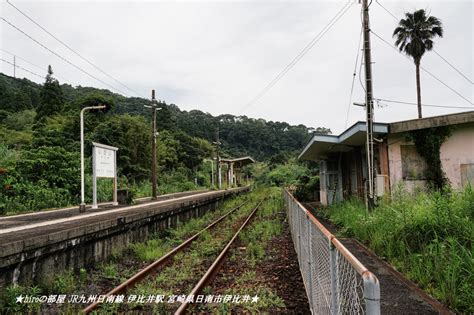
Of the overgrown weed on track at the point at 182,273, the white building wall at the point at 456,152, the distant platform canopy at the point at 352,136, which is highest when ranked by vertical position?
the distant platform canopy at the point at 352,136

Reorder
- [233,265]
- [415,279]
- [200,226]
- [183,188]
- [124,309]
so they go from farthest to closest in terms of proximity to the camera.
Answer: [183,188]
[200,226]
[233,265]
[415,279]
[124,309]

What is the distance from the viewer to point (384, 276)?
5.10m

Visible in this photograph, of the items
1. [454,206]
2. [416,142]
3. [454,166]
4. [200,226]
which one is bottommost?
[200,226]

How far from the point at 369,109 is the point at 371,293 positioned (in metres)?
8.54

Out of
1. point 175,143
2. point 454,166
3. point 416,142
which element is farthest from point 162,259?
point 175,143

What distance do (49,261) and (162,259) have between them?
7.16 ft

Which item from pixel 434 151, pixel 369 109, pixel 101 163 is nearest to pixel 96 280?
pixel 101 163

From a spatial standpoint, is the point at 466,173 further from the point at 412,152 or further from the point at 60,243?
the point at 60,243

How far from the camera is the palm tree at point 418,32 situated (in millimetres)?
26759

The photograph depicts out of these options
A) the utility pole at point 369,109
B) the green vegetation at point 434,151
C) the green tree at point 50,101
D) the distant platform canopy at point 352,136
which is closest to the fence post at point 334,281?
the utility pole at point 369,109

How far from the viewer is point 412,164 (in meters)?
10.1

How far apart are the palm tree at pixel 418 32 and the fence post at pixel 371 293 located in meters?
30.2

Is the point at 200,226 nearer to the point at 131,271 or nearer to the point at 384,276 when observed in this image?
the point at 131,271

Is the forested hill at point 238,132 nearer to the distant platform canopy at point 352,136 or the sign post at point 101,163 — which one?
the sign post at point 101,163
